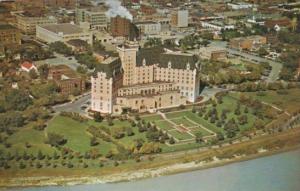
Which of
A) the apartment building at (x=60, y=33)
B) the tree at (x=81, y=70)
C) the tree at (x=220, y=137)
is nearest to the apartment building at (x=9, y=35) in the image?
the apartment building at (x=60, y=33)

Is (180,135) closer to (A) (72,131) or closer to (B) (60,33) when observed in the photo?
(A) (72,131)

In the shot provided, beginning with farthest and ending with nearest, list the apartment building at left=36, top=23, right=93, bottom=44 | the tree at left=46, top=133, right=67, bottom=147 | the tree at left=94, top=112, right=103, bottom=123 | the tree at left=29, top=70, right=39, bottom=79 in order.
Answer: the apartment building at left=36, top=23, right=93, bottom=44
the tree at left=29, top=70, right=39, bottom=79
the tree at left=94, top=112, right=103, bottom=123
the tree at left=46, top=133, right=67, bottom=147

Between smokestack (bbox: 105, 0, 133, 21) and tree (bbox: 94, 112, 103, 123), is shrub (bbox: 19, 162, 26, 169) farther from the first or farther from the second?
smokestack (bbox: 105, 0, 133, 21)

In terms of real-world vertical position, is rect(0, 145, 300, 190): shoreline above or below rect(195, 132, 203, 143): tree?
below

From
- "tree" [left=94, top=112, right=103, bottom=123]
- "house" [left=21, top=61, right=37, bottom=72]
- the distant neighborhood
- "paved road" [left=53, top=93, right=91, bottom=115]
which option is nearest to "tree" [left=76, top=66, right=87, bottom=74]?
the distant neighborhood

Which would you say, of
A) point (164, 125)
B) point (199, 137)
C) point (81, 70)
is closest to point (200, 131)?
point (199, 137)

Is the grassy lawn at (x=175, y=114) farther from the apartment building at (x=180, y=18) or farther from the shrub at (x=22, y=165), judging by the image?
the apartment building at (x=180, y=18)

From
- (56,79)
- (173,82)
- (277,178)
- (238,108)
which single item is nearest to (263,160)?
(277,178)
